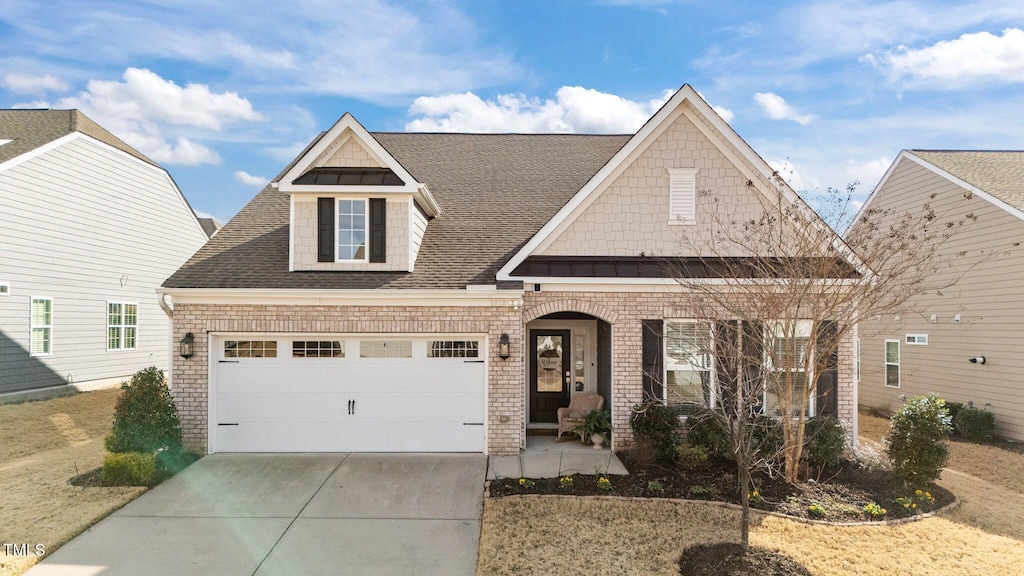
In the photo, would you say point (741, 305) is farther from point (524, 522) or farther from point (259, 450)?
point (259, 450)

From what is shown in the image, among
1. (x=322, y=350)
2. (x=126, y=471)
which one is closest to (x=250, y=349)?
(x=322, y=350)

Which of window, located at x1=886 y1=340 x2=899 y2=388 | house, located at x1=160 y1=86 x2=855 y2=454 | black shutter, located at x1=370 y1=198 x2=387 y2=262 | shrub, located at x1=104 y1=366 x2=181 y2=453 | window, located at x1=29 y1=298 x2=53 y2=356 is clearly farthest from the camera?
window, located at x1=886 y1=340 x2=899 y2=388

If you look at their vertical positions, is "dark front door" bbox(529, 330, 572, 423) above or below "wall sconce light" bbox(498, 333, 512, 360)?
below

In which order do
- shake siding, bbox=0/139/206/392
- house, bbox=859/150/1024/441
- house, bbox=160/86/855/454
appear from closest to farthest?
house, bbox=160/86/855/454
house, bbox=859/150/1024/441
shake siding, bbox=0/139/206/392

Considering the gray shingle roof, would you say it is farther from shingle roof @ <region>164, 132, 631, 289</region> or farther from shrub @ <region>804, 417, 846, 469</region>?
shrub @ <region>804, 417, 846, 469</region>

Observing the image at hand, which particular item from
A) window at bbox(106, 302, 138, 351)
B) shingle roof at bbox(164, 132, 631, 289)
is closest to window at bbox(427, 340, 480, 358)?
shingle roof at bbox(164, 132, 631, 289)

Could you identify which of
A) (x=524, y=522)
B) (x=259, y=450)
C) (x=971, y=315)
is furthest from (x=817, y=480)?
(x=259, y=450)

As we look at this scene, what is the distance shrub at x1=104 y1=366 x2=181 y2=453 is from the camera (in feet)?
31.7

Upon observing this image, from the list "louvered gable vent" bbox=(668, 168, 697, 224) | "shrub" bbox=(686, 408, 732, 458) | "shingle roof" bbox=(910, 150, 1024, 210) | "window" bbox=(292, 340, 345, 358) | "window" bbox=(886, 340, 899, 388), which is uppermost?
"shingle roof" bbox=(910, 150, 1024, 210)

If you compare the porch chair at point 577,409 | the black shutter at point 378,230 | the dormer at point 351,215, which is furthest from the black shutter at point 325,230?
the porch chair at point 577,409

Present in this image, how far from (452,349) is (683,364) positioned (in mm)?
4531

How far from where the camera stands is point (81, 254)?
1753 cm

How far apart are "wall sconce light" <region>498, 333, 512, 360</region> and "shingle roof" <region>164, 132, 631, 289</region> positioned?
1.14 m

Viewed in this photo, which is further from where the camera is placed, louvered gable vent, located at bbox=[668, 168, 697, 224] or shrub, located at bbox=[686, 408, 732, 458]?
louvered gable vent, located at bbox=[668, 168, 697, 224]
